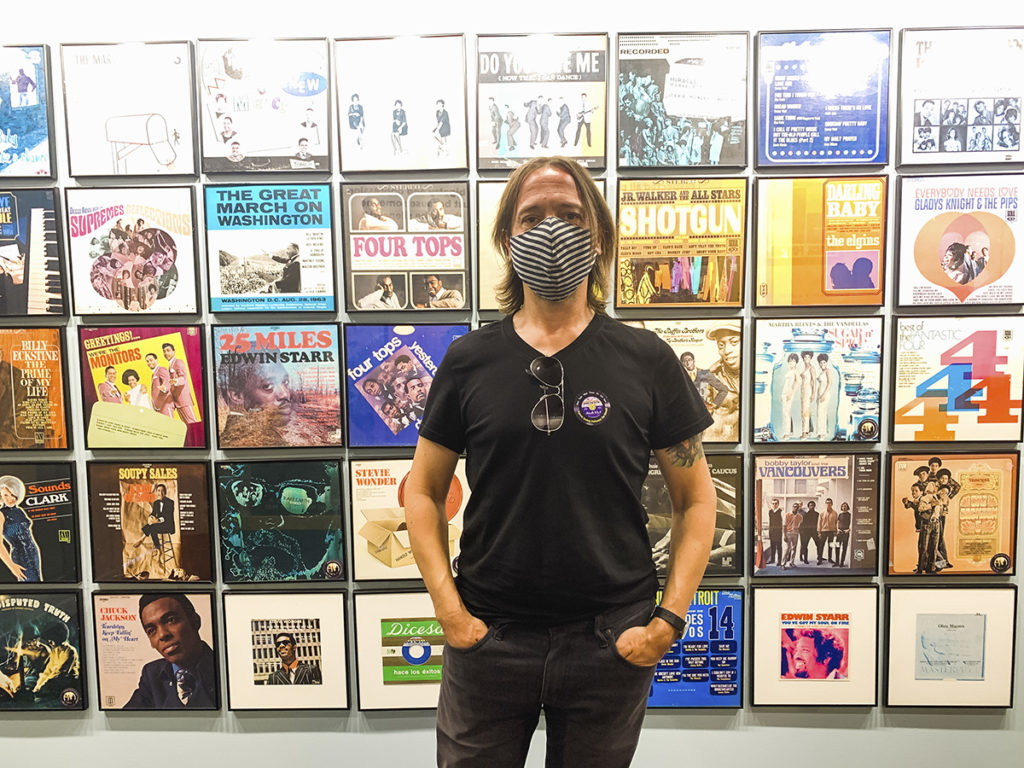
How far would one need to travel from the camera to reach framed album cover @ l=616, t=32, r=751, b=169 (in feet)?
6.08

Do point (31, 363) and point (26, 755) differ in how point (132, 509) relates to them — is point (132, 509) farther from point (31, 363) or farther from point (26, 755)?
point (26, 755)

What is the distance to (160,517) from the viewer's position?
77.8 inches

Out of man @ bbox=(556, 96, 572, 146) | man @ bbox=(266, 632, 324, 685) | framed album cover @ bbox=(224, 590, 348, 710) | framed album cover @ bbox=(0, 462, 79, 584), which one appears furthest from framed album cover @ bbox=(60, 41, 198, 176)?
man @ bbox=(266, 632, 324, 685)

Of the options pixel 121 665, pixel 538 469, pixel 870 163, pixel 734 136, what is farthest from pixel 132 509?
pixel 870 163

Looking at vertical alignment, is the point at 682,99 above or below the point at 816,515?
above

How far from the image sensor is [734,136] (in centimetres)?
187

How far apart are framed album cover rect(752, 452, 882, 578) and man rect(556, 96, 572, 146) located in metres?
1.09

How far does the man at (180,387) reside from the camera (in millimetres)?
1944

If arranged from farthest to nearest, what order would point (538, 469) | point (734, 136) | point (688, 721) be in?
point (688, 721) < point (734, 136) < point (538, 469)

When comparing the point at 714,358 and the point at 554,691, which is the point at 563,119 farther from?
the point at 554,691

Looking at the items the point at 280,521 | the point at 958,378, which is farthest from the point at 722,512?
the point at 280,521

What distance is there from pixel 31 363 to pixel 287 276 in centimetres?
83

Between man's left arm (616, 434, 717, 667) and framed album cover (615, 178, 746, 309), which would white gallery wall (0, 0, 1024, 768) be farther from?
man's left arm (616, 434, 717, 667)

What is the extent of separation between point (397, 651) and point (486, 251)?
4.05 feet
